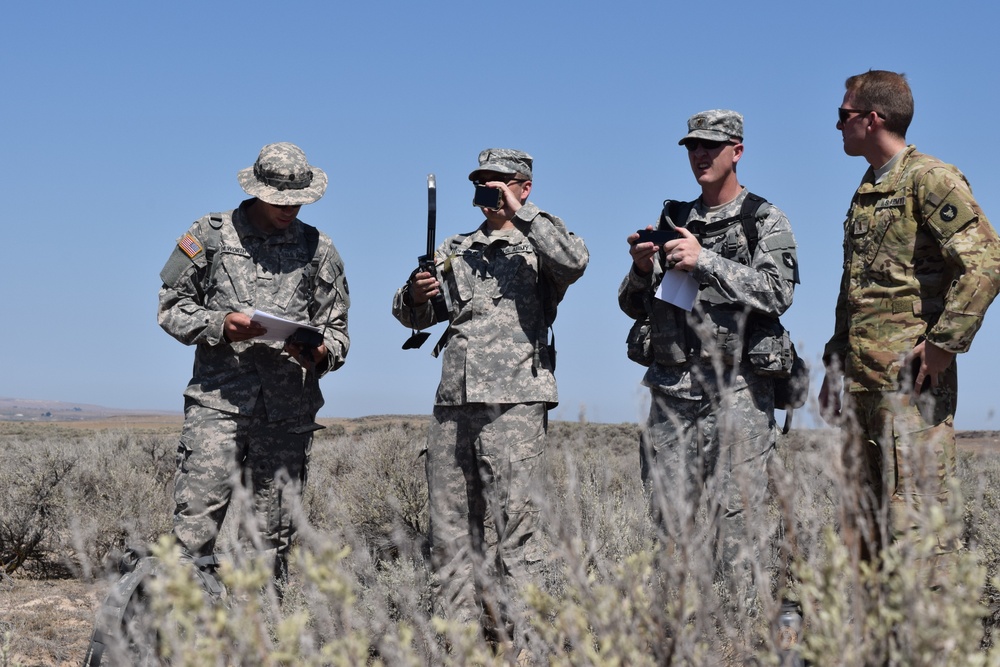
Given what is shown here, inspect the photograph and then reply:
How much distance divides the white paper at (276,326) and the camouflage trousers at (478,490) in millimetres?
779

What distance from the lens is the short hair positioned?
3676 mm

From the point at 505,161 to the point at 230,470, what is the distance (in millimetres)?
1859

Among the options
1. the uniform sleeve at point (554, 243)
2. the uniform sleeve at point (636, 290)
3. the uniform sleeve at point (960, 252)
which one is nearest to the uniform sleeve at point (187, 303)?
the uniform sleeve at point (554, 243)

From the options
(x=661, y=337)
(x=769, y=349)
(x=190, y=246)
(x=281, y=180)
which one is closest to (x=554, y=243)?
(x=661, y=337)

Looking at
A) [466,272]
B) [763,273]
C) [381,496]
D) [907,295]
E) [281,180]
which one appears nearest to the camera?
[907,295]

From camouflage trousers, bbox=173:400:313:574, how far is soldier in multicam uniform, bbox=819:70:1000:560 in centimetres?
227

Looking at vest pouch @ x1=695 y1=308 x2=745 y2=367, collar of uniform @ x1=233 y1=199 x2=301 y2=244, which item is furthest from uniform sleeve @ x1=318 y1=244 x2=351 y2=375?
vest pouch @ x1=695 y1=308 x2=745 y2=367

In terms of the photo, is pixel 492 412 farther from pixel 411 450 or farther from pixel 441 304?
pixel 411 450

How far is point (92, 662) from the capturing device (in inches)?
141

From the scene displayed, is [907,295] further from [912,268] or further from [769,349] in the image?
[769,349]

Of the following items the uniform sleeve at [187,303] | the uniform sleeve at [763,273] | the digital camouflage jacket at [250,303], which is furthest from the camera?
the digital camouflage jacket at [250,303]

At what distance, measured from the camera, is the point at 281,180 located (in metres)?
4.58

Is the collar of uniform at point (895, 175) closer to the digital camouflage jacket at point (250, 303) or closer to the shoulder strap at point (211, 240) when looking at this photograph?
the digital camouflage jacket at point (250, 303)

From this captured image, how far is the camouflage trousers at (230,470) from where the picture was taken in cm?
431
